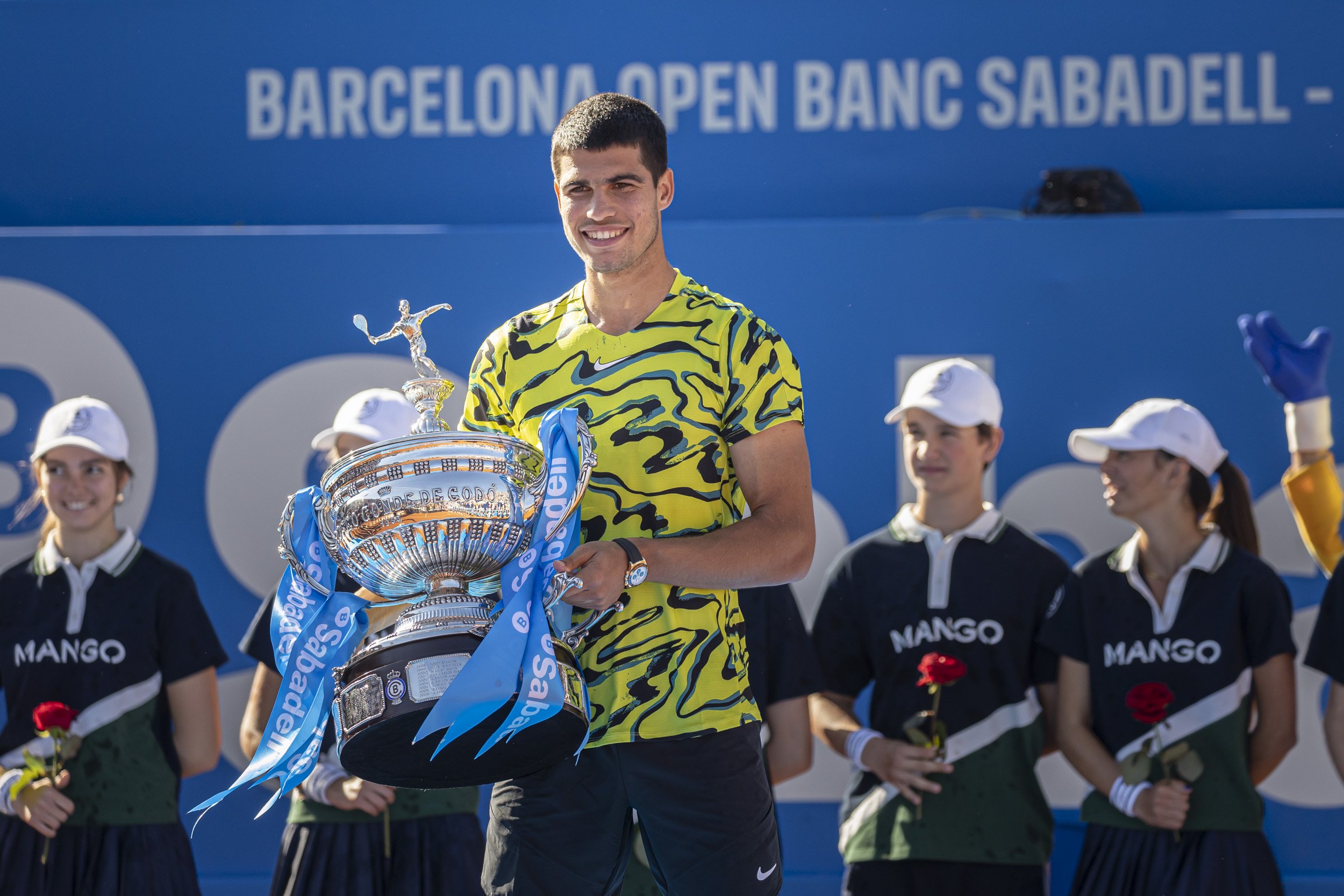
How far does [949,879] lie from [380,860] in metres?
1.41

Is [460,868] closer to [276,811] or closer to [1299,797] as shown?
[276,811]

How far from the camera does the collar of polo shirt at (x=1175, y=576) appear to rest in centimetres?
354

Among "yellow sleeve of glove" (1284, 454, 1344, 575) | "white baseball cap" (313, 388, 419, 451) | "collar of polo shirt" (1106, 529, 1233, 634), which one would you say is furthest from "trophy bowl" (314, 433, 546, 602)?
"yellow sleeve of glove" (1284, 454, 1344, 575)

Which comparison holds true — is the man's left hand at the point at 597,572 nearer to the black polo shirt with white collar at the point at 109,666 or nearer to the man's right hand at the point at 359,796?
the man's right hand at the point at 359,796

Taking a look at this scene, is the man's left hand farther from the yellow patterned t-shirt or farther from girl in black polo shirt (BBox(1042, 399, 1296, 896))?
girl in black polo shirt (BBox(1042, 399, 1296, 896))

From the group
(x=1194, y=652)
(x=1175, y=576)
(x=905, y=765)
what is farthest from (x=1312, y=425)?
(x=905, y=765)

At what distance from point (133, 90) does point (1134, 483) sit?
11.2 feet

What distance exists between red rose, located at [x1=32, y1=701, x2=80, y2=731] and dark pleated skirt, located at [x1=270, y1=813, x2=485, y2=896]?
606 millimetres

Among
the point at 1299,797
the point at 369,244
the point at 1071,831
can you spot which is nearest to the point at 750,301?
the point at 369,244

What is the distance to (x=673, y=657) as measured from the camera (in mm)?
1845

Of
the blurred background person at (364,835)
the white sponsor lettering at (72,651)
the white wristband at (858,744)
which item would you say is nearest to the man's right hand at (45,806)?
the white sponsor lettering at (72,651)

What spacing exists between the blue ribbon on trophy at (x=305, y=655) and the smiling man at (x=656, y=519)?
0.89 feet

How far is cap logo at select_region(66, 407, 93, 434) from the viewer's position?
12.1ft

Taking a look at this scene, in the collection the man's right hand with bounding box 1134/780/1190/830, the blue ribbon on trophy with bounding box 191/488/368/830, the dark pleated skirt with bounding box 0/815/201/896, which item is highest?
the blue ribbon on trophy with bounding box 191/488/368/830
